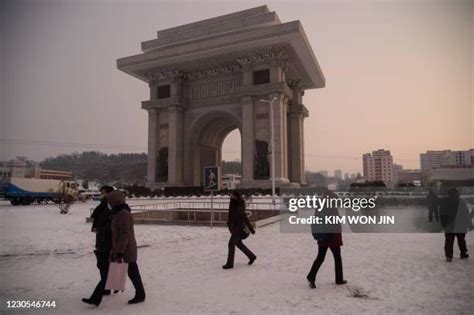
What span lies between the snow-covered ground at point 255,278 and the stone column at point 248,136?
2563cm

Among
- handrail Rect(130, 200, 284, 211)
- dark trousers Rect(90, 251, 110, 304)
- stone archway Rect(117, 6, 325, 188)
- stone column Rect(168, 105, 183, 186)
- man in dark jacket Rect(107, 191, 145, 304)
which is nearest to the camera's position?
man in dark jacket Rect(107, 191, 145, 304)

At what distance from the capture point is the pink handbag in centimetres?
501

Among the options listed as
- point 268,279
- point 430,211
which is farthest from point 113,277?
point 430,211

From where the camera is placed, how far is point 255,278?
6680 millimetres

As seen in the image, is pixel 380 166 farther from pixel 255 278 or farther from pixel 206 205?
pixel 255 278

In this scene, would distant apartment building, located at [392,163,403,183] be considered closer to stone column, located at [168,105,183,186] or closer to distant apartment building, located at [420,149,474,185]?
distant apartment building, located at [420,149,474,185]

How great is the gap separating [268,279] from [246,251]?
1247mm

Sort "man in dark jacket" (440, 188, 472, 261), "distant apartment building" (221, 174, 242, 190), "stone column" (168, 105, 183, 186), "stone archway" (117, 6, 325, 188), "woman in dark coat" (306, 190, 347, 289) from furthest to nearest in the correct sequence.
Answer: "distant apartment building" (221, 174, 242, 190) < "stone column" (168, 105, 183, 186) < "stone archway" (117, 6, 325, 188) < "man in dark jacket" (440, 188, 472, 261) < "woman in dark coat" (306, 190, 347, 289)

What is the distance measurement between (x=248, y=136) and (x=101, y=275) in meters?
32.2

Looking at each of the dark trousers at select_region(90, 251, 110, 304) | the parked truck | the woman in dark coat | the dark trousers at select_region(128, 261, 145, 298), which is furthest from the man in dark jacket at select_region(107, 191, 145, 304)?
the parked truck

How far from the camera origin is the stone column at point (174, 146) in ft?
134

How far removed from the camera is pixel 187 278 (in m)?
6.68

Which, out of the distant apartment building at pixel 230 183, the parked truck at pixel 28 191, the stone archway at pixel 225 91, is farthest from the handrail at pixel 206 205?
the distant apartment building at pixel 230 183

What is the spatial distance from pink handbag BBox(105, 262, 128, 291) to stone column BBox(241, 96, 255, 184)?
31.7 m
